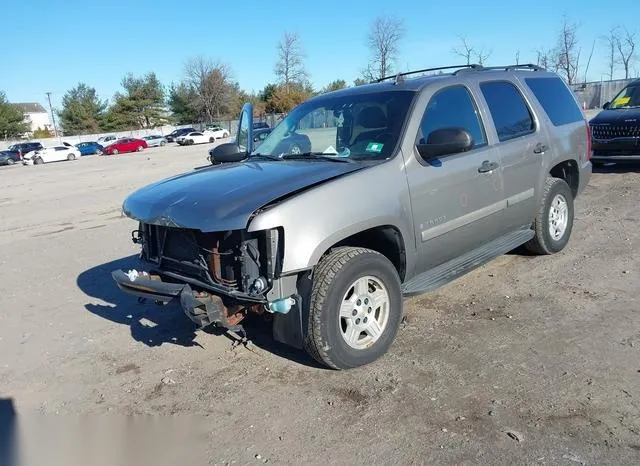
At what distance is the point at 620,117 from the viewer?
36.1ft

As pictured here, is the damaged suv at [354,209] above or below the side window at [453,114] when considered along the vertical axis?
below

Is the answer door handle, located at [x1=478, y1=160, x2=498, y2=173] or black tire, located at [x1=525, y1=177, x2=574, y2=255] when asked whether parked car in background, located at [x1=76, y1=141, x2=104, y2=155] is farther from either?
door handle, located at [x1=478, y1=160, x2=498, y2=173]

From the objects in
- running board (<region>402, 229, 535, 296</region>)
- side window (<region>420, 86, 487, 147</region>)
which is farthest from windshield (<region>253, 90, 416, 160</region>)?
running board (<region>402, 229, 535, 296</region>)

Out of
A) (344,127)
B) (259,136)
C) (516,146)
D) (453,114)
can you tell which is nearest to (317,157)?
(344,127)

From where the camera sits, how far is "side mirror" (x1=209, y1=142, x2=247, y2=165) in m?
5.47

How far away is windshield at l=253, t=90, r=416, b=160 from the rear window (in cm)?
206

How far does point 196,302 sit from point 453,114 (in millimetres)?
2678

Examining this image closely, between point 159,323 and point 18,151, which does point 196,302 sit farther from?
point 18,151

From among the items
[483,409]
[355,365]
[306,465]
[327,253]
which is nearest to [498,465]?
[483,409]

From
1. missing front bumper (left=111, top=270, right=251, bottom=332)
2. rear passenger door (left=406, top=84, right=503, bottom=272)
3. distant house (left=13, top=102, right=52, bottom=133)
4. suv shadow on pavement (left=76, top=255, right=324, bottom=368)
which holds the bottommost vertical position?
suv shadow on pavement (left=76, top=255, right=324, bottom=368)

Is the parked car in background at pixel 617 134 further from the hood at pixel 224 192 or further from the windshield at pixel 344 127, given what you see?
the hood at pixel 224 192

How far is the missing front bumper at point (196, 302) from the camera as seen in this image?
3.56 meters

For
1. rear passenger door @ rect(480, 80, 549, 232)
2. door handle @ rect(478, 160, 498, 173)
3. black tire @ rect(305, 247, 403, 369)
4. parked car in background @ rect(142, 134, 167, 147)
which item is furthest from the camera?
parked car in background @ rect(142, 134, 167, 147)

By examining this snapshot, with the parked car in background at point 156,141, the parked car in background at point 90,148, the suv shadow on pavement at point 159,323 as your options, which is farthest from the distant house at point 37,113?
the suv shadow on pavement at point 159,323
